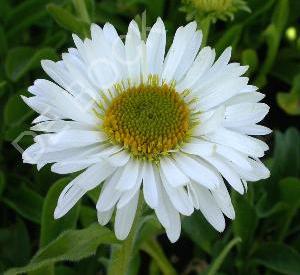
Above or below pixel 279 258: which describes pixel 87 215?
above

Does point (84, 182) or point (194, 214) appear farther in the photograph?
point (194, 214)

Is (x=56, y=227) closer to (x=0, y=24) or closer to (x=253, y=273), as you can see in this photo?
(x=253, y=273)

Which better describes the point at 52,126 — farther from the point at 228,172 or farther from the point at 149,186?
the point at 228,172

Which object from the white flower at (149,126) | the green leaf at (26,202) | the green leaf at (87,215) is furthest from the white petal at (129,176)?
the green leaf at (26,202)

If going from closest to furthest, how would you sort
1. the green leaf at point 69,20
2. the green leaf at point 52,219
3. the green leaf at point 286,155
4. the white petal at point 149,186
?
1. the white petal at point 149,186
2. the green leaf at point 52,219
3. the green leaf at point 69,20
4. the green leaf at point 286,155

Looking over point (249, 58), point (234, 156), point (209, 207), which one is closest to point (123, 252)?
point (209, 207)

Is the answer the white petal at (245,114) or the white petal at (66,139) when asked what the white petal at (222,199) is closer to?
the white petal at (245,114)

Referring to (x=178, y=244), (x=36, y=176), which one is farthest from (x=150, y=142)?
(x=178, y=244)

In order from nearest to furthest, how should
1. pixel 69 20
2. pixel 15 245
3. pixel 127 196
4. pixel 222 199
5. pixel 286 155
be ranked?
pixel 127 196 → pixel 222 199 → pixel 69 20 → pixel 15 245 → pixel 286 155
